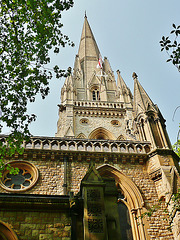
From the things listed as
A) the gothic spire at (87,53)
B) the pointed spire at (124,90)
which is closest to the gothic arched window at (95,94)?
the gothic spire at (87,53)

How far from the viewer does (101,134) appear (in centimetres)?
2659

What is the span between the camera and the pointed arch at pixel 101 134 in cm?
2592

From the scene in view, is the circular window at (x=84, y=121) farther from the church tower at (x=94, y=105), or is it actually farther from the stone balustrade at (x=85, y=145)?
the stone balustrade at (x=85, y=145)

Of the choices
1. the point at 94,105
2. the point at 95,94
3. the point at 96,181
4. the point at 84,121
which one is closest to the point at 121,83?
the point at 95,94

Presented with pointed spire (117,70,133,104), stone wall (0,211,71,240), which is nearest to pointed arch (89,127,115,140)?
pointed spire (117,70,133,104)

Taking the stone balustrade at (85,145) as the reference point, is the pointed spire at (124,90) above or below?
above

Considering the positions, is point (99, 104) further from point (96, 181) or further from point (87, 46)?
point (96, 181)

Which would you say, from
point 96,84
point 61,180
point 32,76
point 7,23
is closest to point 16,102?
point 32,76

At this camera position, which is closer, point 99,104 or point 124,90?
point 99,104

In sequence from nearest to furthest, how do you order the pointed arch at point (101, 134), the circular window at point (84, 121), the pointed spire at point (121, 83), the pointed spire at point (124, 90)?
1. the pointed arch at point (101, 134)
2. the circular window at point (84, 121)
3. the pointed spire at point (124, 90)
4. the pointed spire at point (121, 83)

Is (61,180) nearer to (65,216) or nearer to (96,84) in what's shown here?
(65,216)

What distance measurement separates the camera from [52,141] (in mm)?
13180

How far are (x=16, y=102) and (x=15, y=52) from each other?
164 centimetres

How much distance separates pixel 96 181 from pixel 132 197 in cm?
592
